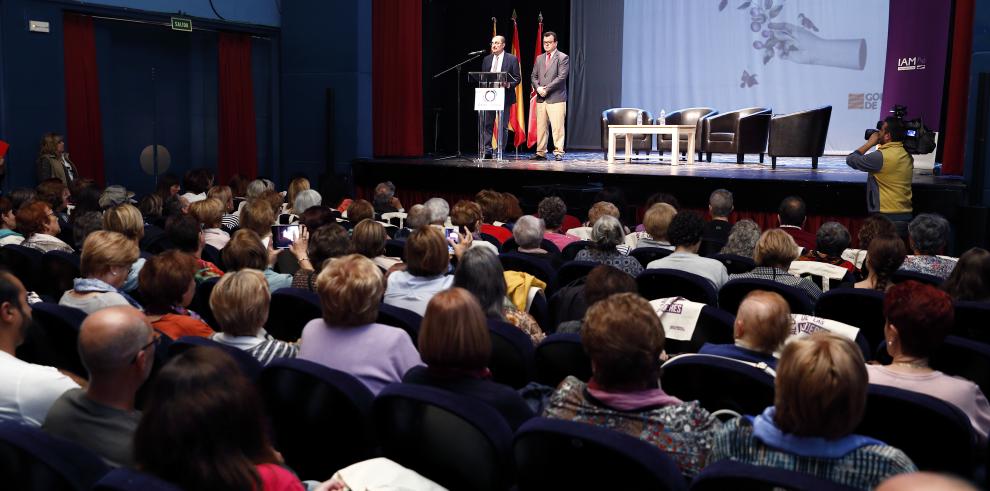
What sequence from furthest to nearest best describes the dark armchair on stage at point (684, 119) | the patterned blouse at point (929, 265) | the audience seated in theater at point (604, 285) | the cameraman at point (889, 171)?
the dark armchair on stage at point (684, 119), the cameraman at point (889, 171), the patterned blouse at point (929, 265), the audience seated in theater at point (604, 285)

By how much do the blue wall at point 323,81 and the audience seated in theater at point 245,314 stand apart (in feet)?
28.7

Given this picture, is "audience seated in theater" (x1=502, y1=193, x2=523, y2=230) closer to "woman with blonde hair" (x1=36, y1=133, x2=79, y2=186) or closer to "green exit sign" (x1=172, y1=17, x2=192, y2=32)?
"woman with blonde hair" (x1=36, y1=133, x2=79, y2=186)

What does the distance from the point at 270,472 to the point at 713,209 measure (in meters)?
5.06

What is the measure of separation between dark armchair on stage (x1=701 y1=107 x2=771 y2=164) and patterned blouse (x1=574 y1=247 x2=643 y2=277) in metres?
6.41

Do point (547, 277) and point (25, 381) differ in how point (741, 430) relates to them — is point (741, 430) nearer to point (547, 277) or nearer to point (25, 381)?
point (25, 381)

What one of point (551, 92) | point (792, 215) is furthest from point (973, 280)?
point (551, 92)

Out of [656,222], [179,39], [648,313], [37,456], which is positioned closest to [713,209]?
[656,222]

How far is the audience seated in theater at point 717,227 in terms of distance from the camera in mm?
5766

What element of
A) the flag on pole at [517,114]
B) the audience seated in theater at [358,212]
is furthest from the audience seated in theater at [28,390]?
the flag on pole at [517,114]

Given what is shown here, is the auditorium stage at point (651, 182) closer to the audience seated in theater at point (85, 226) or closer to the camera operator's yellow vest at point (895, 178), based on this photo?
the camera operator's yellow vest at point (895, 178)

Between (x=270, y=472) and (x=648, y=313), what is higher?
(x=648, y=313)

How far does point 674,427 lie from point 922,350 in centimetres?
98

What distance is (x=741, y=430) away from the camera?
81.1 inches

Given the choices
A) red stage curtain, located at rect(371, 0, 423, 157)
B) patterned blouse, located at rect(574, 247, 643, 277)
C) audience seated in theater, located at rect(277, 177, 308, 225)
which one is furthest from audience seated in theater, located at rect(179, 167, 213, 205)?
patterned blouse, located at rect(574, 247, 643, 277)
